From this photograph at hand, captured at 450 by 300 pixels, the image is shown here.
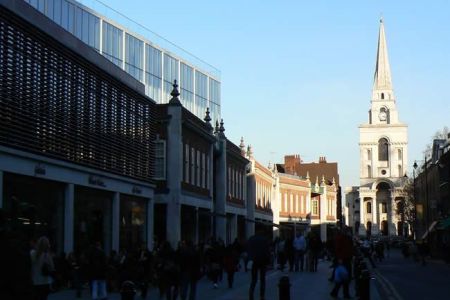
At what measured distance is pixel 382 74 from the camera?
174 m

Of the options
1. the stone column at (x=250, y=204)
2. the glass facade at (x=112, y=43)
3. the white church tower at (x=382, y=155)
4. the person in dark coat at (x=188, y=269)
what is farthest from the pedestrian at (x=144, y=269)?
the white church tower at (x=382, y=155)

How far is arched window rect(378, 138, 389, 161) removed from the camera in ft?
561

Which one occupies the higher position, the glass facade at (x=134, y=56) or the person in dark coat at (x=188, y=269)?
the glass facade at (x=134, y=56)

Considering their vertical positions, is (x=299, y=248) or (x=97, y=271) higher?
(x=299, y=248)

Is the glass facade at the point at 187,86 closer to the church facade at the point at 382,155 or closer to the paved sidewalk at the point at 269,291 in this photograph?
the paved sidewalk at the point at 269,291

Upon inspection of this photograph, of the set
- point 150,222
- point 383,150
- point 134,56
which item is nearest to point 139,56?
point 134,56

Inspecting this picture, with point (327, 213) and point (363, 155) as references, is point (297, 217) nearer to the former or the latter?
Answer: point (327, 213)

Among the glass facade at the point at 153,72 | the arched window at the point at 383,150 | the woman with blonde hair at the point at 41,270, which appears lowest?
the woman with blonde hair at the point at 41,270

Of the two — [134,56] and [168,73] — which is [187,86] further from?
[134,56]

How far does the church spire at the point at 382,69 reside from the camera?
172875 millimetres

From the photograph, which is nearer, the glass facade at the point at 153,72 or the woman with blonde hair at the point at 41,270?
the woman with blonde hair at the point at 41,270

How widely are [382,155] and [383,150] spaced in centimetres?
121

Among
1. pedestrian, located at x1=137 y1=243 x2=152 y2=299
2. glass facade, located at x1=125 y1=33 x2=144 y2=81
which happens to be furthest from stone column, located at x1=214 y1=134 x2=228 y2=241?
pedestrian, located at x1=137 y1=243 x2=152 y2=299

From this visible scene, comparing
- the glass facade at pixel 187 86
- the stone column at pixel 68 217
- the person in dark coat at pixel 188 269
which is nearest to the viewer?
the person in dark coat at pixel 188 269
